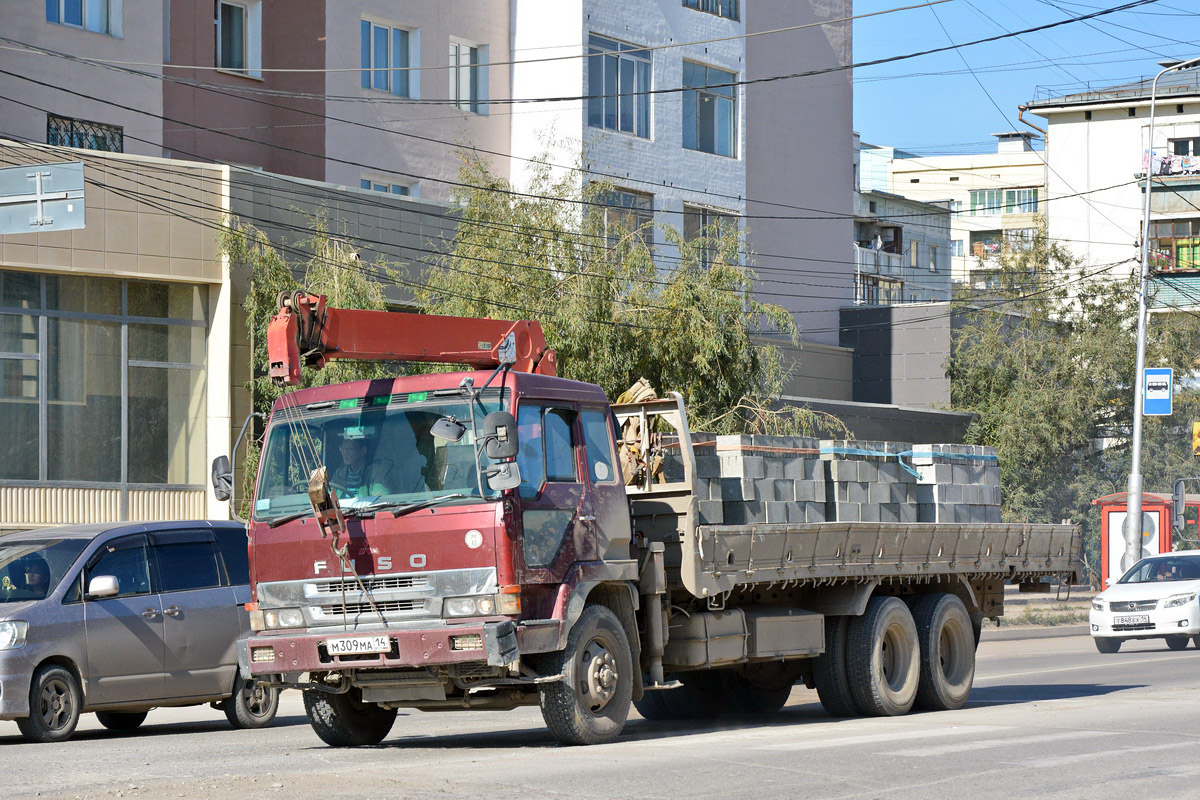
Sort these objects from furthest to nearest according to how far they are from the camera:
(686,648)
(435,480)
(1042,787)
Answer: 1. (686,648)
2. (435,480)
3. (1042,787)

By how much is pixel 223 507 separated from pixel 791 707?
12.9 meters

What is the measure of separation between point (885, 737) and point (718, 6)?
3112 cm

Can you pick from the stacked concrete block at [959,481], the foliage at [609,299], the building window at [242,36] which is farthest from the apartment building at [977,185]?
the stacked concrete block at [959,481]

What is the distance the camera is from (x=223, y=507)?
26.5 metres

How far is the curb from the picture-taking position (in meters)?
30.0

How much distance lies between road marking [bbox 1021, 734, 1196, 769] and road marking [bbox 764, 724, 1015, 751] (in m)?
1.38

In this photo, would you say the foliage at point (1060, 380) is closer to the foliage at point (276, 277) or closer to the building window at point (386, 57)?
the building window at point (386, 57)

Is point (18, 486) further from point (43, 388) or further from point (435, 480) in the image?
point (435, 480)

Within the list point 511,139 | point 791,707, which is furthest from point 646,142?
point 791,707

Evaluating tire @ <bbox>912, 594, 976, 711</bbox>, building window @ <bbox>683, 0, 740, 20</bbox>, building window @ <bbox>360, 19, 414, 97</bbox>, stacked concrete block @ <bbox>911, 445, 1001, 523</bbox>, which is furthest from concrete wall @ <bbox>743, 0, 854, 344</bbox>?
tire @ <bbox>912, 594, 976, 711</bbox>

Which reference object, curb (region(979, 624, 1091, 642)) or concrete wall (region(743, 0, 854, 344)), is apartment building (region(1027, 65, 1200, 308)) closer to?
concrete wall (region(743, 0, 854, 344))

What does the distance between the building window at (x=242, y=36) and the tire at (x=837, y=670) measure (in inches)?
859

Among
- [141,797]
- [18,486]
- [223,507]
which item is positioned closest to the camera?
[141,797]

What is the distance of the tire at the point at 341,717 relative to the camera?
12109 millimetres
